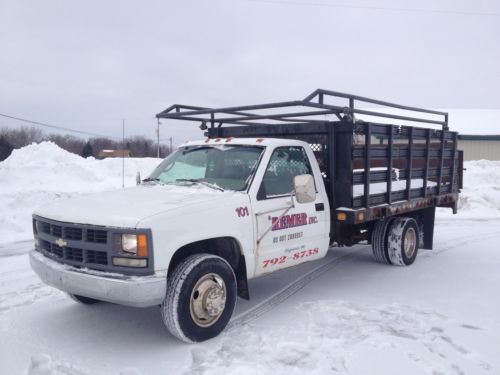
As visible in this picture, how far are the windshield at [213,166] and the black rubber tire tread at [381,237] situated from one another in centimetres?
286

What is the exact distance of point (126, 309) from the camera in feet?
17.0

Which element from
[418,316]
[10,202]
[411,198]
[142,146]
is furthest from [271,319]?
[142,146]

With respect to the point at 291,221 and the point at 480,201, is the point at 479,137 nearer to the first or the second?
the point at 480,201

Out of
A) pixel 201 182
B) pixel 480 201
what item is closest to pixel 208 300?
pixel 201 182

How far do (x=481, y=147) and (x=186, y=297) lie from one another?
30490 millimetres

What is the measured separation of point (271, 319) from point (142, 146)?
216 feet

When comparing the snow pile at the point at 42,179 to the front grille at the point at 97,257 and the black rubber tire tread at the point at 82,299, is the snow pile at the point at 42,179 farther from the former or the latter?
the front grille at the point at 97,257

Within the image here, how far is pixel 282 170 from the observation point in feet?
17.3

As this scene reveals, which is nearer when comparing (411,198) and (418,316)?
(418,316)

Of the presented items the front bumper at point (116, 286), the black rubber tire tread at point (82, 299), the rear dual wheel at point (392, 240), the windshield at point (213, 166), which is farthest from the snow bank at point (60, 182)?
the rear dual wheel at point (392, 240)

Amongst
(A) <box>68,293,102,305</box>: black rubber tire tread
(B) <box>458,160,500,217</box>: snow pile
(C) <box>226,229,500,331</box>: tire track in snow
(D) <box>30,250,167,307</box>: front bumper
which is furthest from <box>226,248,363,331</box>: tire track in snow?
(B) <box>458,160,500,217</box>: snow pile

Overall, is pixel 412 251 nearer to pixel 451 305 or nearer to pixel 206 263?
pixel 451 305

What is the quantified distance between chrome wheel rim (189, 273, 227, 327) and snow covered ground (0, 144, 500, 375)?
24 cm

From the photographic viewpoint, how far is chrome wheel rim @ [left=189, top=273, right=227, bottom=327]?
13.7 ft
